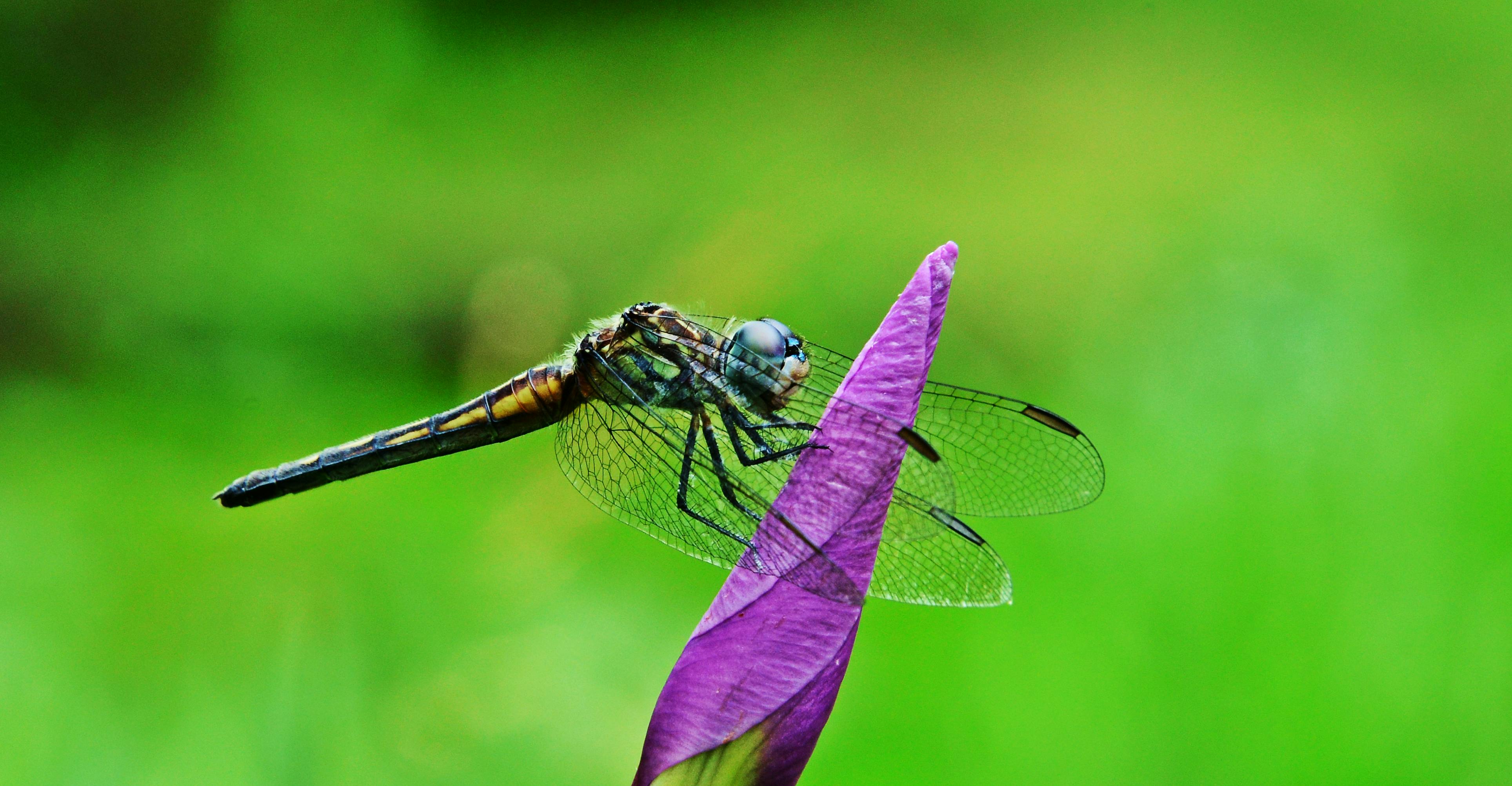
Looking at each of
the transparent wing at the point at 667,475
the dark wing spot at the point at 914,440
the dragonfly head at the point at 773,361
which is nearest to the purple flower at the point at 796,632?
the dark wing spot at the point at 914,440

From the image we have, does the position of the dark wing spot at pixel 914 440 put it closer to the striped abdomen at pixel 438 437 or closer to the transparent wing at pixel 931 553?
the transparent wing at pixel 931 553

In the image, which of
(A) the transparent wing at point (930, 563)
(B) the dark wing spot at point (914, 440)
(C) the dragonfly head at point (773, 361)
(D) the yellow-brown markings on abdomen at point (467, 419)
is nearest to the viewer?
(B) the dark wing spot at point (914, 440)

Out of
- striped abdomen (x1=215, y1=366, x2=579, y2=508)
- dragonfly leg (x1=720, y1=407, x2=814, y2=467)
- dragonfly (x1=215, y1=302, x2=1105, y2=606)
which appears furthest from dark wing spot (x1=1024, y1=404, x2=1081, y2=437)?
striped abdomen (x1=215, y1=366, x2=579, y2=508)

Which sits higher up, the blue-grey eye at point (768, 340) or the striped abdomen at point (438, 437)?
the blue-grey eye at point (768, 340)

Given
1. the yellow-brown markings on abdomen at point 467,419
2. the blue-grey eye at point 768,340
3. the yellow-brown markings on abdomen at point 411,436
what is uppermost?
the blue-grey eye at point 768,340

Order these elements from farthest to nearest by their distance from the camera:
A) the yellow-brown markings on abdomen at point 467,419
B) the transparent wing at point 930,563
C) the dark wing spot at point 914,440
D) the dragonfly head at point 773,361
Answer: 1. the yellow-brown markings on abdomen at point 467,419
2. the dragonfly head at point 773,361
3. the transparent wing at point 930,563
4. the dark wing spot at point 914,440

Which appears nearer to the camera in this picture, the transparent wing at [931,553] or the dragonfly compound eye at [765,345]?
the transparent wing at [931,553]

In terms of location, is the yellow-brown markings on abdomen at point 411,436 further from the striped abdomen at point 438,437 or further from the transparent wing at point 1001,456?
the transparent wing at point 1001,456

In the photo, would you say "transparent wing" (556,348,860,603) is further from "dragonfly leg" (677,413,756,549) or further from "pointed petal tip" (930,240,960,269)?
"pointed petal tip" (930,240,960,269)

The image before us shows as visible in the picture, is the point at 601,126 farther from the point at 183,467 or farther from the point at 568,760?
the point at 568,760
